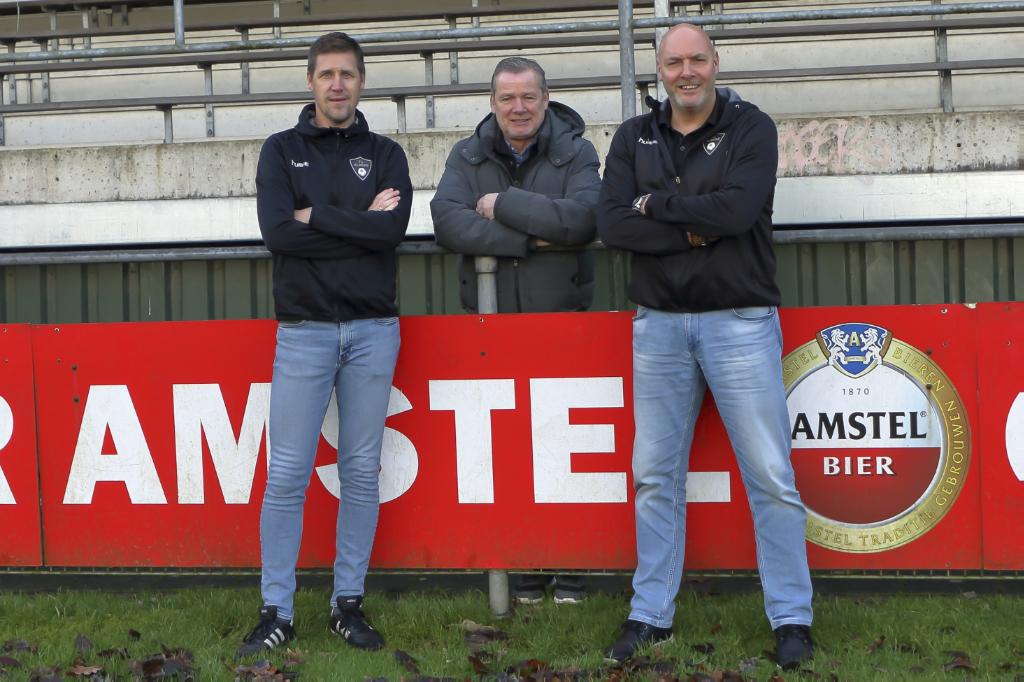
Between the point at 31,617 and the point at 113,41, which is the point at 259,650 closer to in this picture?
the point at 31,617

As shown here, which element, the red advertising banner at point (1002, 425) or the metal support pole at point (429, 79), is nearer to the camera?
the red advertising banner at point (1002, 425)

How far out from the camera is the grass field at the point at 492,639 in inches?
143

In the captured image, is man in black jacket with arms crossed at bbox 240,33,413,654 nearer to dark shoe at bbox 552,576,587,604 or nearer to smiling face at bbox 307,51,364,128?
smiling face at bbox 307,51,364,128

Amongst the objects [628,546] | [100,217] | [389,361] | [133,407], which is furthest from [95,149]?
[628,546]

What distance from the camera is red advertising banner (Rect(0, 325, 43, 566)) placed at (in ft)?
14.7

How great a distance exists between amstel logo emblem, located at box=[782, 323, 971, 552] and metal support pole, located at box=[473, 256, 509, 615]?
3.58 ft

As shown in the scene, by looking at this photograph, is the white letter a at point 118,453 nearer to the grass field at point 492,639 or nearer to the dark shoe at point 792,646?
the grass field at point 492,639

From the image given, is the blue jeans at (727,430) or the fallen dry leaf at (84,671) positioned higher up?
the blue jeans at (727,430)

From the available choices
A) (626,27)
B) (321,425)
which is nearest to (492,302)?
(321,425)

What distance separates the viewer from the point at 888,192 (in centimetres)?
617

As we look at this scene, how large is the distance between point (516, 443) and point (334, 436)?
2.27ft

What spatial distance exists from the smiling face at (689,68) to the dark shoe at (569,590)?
181cm

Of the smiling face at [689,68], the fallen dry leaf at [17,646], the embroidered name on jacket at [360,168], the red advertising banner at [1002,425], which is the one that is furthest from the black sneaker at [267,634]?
the red advertising banner at [1002,425]

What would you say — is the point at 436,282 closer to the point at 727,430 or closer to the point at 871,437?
the point at 727,430
